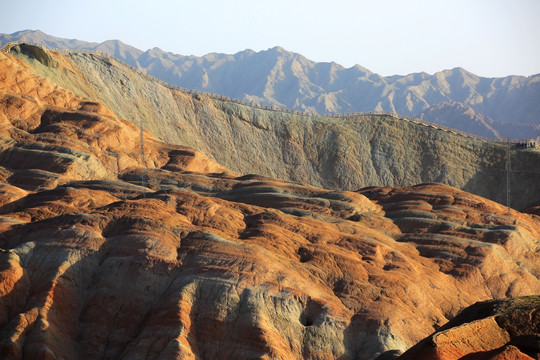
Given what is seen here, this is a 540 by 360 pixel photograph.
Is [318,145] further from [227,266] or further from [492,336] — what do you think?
[492,336]

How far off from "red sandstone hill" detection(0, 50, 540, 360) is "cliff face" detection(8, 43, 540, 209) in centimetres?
4501

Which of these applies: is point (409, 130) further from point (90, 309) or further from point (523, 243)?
point (90, 309)

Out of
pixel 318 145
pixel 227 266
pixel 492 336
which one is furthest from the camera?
pixel 318 145

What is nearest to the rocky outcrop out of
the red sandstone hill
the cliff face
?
the red sandstone hill

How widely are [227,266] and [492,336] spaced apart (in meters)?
23.7

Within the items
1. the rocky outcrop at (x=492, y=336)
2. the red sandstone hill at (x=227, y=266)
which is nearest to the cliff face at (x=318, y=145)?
the red sandstone hill at (x=227, y=266)

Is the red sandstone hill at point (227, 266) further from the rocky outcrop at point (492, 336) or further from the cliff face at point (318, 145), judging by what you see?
the cliff face at point (318, 145)

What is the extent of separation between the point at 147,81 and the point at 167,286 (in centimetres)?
8726

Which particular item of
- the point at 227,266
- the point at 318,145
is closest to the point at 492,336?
the point at 227,266

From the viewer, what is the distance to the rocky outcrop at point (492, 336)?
26844 millimetres

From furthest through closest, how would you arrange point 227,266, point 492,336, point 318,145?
point 318,145 → point 227,266 → point 492,336

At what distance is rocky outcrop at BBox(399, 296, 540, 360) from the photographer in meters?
26.8

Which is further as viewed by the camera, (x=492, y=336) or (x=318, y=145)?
(x=318, y=145)

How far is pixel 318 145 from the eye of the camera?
138 meters
